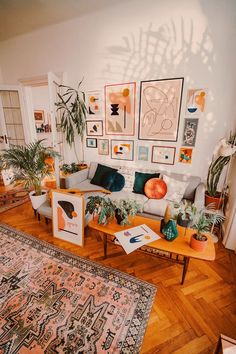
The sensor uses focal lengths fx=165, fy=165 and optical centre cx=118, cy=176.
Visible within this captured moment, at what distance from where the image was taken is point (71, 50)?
284cm

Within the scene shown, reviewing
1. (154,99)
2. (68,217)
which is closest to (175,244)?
(68,217)

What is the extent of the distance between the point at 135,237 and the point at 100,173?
1.50 metres

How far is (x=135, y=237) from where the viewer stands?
1502 millimetres

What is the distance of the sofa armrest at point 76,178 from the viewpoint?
2.66m

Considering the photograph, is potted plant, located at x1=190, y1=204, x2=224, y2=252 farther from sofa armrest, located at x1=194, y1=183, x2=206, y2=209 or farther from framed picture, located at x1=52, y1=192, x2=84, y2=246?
framed picture, located at x1=52, y1=192, x2=84, y2=246

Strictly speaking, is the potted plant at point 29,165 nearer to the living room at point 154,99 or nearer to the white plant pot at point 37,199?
the white plant pot at point 37,199

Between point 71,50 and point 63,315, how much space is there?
11.9ft

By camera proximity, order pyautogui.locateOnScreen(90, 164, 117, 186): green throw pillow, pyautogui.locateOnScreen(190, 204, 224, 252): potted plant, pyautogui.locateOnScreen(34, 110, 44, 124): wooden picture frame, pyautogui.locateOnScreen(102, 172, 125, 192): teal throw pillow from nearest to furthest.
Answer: pyautogui.locateOnScreen(190, 204, 224, 252): potted plant → pyautogui.locateOnScreen(102, 172, 125, 192): teal throw pillow → pyautogui.locateOnScreen(90, 164, 117, 186): green throw pillow → pyautogui.locateOnScreen(34, 110, 44, 124): wooden picture frame

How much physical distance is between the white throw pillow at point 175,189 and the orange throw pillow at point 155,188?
2.6 inches

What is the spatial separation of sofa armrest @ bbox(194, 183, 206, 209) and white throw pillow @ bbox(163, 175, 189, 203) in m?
0.17

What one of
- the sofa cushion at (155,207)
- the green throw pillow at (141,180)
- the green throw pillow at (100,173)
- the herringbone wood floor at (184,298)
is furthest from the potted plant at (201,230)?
the green throw pillow at (100,173)

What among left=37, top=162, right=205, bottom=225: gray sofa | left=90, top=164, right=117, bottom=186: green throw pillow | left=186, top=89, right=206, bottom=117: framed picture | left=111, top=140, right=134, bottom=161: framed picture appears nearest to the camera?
left=37, top=162, right=205, bottom=225: gray sofa

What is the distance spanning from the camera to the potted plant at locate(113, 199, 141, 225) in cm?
159

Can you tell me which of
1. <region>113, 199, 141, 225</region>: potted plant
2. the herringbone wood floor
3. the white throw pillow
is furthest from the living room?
<region>113, 199, 141, 225</region>: potted plant
